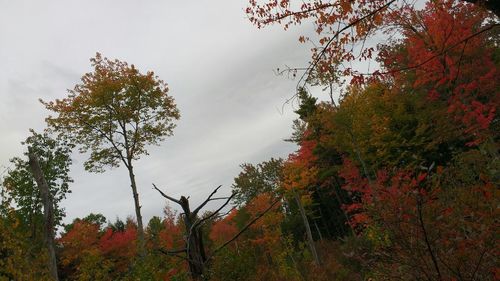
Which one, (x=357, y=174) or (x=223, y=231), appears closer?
(x=357, y=174)

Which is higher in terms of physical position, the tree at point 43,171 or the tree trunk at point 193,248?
the tree at point 43,171

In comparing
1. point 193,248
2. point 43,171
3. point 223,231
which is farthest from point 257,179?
point 193,248

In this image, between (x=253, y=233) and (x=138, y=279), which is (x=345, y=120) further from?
(x=253, y=233)

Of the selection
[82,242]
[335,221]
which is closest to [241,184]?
[335,221]

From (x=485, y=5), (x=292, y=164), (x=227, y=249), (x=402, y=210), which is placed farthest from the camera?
(x=292, y=164)

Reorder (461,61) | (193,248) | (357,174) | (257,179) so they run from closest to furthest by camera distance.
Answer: (193,248) → (461,61) → (357,174) → (257,179)

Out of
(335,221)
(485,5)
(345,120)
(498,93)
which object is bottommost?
(335,221)

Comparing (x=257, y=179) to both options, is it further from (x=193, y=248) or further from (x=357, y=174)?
(x=193, y=248)

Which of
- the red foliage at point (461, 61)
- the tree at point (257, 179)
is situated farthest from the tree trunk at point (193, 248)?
the tree at point (257, 179)

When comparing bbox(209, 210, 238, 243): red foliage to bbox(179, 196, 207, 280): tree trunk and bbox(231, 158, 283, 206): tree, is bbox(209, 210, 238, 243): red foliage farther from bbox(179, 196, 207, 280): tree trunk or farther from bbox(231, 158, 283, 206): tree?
bbox(179, 196, 207, 280): tree trunk

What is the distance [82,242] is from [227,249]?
23130 mm

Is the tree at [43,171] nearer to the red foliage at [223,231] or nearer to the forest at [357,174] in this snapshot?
the forest at [357,174]

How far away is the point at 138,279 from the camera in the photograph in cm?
758

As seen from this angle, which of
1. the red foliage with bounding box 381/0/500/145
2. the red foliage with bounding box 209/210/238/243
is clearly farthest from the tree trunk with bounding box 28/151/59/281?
the red foliage with bounding box 209/210/238/243
